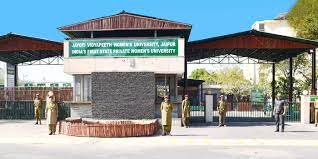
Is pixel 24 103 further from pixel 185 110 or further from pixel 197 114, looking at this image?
pixel 185 110

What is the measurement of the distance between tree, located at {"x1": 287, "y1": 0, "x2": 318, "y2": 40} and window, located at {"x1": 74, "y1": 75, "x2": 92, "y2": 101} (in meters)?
24.2

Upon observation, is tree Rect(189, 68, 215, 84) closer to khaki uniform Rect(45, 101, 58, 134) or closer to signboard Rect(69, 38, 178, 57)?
signboard Rect(69, 38, 178, 57)

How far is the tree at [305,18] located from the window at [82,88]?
79.4ft

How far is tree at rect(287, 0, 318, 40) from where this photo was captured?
45156 mm

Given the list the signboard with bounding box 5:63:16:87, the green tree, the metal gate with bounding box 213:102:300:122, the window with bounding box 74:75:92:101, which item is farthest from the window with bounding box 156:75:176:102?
the green tree

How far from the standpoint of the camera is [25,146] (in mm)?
16750

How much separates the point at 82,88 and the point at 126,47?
362 cm

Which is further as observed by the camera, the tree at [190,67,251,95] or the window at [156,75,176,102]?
the tree at [190,67,251,95]

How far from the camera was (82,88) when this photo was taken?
1114 inches

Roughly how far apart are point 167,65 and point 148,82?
1299 mm

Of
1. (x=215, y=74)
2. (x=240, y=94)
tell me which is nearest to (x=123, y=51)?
(x=240, y=94)

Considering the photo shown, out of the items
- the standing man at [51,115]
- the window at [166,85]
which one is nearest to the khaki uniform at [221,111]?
the window at [166,85]

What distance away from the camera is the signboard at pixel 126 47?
2655 cm

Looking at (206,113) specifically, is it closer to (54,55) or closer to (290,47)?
(290,47)
